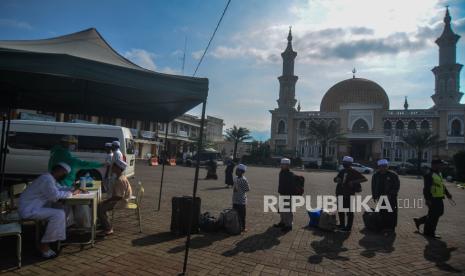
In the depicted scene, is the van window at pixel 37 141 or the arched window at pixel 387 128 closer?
the van window at pixel 37 141

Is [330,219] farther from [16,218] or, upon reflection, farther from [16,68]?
[16,68]

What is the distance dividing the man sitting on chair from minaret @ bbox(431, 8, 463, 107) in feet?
197

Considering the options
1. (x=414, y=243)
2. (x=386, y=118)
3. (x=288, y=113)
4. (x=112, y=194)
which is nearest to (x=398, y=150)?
(x=386, y=118)

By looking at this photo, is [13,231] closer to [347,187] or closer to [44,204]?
[44,204]

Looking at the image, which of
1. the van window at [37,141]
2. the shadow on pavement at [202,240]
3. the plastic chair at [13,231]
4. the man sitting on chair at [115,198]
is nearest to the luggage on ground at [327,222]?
the shadow on pavement at [202,240]

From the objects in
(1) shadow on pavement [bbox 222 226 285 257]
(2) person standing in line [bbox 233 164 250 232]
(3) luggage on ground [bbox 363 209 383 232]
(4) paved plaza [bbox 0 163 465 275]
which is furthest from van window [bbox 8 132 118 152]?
(3) luggage on ground [bbox 363 209 383 232]

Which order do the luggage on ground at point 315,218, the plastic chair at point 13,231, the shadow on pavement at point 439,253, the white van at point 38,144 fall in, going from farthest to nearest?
the white van at point 38,144, the luggage on ground at point 315,218, the shadow on pavement at point 439,253, the plastic chair at point 13,231

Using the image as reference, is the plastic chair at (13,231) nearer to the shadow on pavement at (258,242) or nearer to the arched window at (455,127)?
the shadow on pavement at (258,242)

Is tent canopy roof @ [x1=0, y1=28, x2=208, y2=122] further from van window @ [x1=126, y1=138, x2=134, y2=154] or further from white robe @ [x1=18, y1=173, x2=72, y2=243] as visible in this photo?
van window @ [x1=126, y1=138, x2=134, y2=154]

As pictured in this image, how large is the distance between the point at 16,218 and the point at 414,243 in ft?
23.0

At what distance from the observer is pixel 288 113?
66688mm

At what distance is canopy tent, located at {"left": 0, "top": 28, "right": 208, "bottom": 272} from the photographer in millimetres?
4164

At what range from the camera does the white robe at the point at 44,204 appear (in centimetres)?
429

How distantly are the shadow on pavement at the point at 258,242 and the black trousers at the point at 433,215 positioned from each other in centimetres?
326
